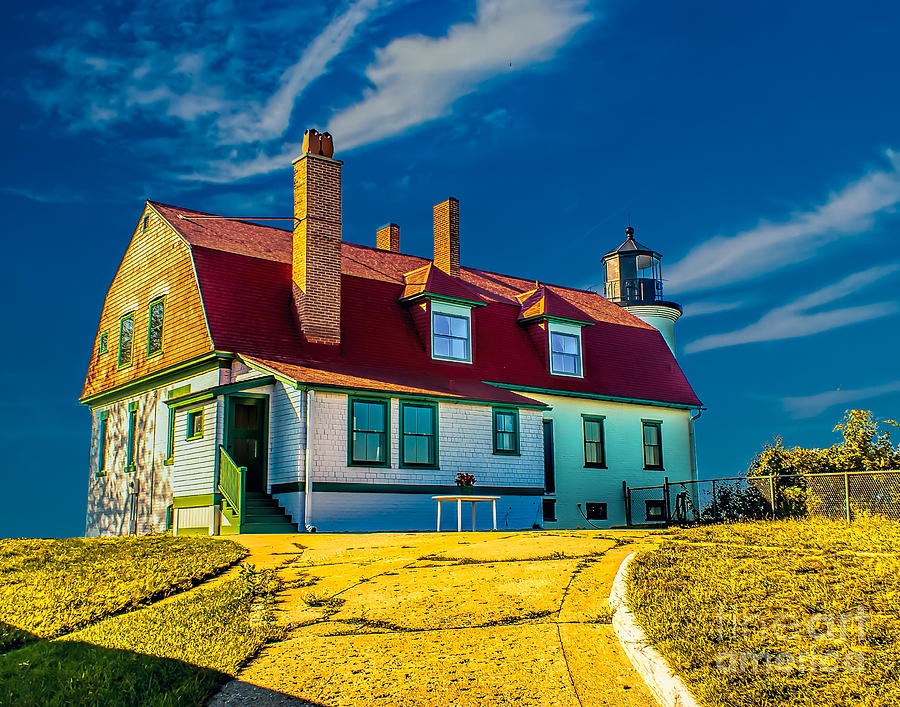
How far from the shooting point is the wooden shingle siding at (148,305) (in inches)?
878

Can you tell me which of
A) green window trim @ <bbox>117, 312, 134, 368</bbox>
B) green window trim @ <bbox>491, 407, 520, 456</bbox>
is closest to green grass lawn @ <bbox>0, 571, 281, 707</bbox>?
green window trim @ <bbox>491, 407, 520, 456</bbox>

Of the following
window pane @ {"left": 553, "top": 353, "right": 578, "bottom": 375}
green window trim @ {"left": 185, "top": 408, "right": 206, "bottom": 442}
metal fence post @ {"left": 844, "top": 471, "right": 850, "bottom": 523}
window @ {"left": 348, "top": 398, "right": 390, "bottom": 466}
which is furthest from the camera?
window pane @ {"left": 553, "top": 353, "right": 578, "bottom": 375}

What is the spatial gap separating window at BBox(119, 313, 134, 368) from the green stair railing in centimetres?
723

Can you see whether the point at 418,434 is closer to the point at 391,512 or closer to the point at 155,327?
the point at 391,512

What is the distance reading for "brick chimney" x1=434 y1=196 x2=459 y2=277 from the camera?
2883 cm

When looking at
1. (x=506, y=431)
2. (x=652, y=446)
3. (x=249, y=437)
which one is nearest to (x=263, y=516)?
(x=249, y=437)

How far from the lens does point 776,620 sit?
787 cm

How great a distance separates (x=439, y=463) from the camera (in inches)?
867

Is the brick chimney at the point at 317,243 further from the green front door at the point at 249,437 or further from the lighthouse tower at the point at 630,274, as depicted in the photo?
the lighthouse tower at the point at 630,274

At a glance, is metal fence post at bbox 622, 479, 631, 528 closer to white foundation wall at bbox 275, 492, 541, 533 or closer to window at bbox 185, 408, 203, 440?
white foundation wall at bbox 275, 492, 541, 533

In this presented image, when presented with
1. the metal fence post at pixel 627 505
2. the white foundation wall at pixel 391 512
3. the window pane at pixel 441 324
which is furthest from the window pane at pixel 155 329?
the metal fence post at pixel 627 505

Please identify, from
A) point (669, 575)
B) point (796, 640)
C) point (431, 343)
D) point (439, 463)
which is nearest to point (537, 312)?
point (431, 343)

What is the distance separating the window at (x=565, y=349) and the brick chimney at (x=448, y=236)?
3761mm

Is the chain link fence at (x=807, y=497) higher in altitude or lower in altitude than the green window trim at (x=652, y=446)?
lower
